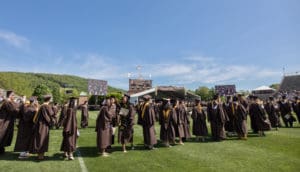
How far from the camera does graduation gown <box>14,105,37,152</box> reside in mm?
8000

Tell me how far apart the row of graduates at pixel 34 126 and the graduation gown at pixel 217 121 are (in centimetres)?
669

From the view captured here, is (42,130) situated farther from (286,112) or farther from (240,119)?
(286,112)

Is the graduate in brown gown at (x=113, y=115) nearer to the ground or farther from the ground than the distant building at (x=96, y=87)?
nearer to the ground

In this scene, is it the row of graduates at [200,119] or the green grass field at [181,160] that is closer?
the green grass field at [181,160]

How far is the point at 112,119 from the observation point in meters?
8.84

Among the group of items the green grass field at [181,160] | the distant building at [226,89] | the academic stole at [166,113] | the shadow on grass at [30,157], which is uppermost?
the distant building at [226,89]

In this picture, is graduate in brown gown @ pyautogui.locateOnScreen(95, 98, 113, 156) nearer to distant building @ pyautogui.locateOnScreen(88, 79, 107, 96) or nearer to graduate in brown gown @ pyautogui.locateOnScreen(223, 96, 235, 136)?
graduate in brown gown @ pyautogui.locateOnScreen(223, 96, 235, 136)

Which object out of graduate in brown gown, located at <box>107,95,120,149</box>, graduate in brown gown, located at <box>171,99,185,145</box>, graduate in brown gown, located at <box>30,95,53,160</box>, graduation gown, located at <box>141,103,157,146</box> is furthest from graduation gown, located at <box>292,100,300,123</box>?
graduate in brown gown, located at <box>30,95,53,160</box>

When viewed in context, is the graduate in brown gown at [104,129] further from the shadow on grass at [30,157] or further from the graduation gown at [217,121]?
the graduation gown at [217,121]

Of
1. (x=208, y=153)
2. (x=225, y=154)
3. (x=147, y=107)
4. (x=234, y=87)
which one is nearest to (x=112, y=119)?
(x=147, y=107)

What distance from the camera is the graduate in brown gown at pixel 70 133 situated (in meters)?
7.49

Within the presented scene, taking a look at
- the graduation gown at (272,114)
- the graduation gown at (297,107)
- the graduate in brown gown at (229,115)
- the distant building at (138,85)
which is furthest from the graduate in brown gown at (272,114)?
the distant building at (138,85)

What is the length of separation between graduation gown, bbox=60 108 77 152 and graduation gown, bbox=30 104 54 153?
558 mm

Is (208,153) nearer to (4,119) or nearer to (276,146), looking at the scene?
(276,146)
